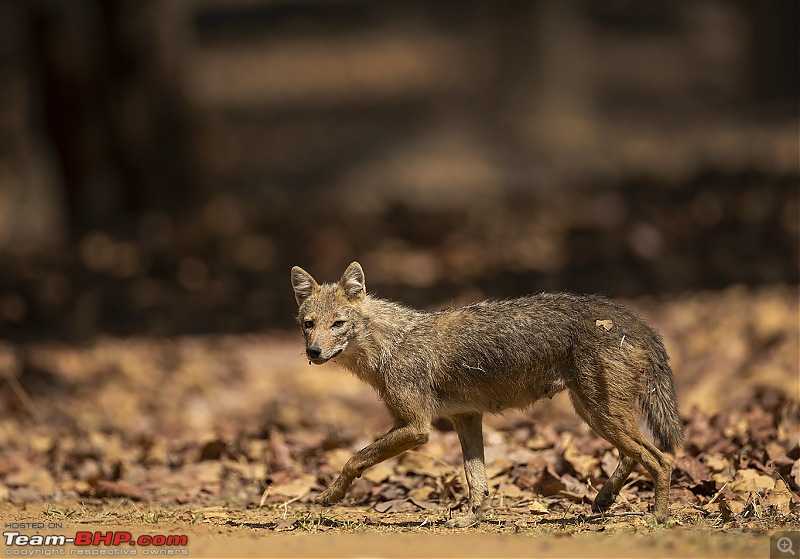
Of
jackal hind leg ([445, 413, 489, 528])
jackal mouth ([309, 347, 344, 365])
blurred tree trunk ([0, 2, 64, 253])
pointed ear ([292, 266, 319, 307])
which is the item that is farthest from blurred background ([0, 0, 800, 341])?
jackal mouth ([309, 347, 344, 365])

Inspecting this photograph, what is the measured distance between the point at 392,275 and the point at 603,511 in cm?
863

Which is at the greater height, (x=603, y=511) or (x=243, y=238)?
(x=243, y=238)

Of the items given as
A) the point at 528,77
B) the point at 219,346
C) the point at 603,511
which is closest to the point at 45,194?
the point at 528,77

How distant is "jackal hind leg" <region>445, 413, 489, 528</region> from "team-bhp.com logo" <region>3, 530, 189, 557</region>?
64.0 inches

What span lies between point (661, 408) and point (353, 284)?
2045mm

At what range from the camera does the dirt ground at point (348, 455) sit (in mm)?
6586

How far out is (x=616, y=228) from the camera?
52.4ft

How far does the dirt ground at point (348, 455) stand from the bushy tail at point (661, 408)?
45 centimetres

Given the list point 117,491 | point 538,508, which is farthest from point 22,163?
point 538,508

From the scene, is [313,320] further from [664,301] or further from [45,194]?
[45,194]

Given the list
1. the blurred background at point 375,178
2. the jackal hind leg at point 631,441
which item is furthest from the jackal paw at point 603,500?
the blurred background at point 375,178

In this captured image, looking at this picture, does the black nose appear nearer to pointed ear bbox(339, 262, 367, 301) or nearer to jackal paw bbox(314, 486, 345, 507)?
pointed ear bbox(339, 262, 367, 301)

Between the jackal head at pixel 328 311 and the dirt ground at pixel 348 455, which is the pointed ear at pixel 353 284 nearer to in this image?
the jackal head at pixel 328 311

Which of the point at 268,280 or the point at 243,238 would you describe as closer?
the point at 268,280
